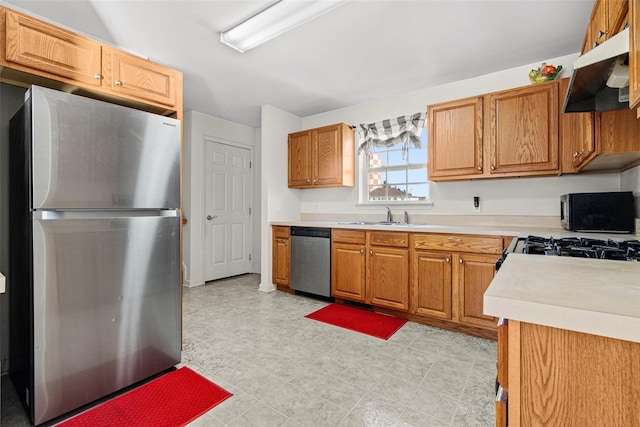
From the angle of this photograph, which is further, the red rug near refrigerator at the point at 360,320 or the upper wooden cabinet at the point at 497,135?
the red rug near refrigerator at the point at 360,320

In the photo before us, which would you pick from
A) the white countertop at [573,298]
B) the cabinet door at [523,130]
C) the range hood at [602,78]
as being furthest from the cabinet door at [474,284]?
the white countertop at [573,298]

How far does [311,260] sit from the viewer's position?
361 centimetres

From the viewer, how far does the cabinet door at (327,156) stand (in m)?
3.84

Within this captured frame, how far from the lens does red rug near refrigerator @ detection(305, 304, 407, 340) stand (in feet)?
8.91

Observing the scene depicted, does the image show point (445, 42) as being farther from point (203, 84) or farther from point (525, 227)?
point (203, 84)

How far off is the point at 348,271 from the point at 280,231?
43.5 inches

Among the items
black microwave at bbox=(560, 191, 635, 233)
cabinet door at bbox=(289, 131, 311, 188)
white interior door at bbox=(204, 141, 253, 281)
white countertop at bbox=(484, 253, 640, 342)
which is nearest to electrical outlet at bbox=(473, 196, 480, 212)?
black microwave at bbox=(560, 191, 635, 233)

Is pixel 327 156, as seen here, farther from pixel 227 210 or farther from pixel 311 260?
pixel 227 210

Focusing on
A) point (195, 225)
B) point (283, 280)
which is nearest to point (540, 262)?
point (283, 280)

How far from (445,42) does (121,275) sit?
9.60 feet

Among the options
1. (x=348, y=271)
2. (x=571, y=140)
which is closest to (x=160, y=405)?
(x=348, y=271)

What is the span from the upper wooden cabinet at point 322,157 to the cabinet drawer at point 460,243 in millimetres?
1377

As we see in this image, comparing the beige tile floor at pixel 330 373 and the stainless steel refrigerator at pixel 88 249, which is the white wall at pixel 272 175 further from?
the stainless steel refrigerator at pixel 88 249

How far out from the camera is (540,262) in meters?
1.04
